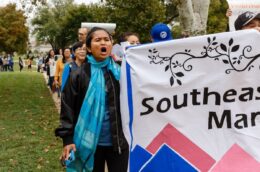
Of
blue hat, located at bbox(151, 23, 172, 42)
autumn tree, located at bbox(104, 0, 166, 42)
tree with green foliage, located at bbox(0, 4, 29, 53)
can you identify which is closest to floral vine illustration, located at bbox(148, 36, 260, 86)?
blue hat, located at bbox(151, 23, 172, 42)

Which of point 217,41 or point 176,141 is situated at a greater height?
point 217,41

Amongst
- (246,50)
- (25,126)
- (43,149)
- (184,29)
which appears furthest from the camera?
(184,29)

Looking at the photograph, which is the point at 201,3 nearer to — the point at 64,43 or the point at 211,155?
the point at 211,155

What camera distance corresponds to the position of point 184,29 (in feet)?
37.5

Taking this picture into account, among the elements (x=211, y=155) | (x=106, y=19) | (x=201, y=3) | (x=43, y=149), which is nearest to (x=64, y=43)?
(x=106, y=19)

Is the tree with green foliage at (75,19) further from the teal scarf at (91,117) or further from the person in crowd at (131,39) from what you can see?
the teal scarf at (91,117)

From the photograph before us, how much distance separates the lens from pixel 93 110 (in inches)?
138

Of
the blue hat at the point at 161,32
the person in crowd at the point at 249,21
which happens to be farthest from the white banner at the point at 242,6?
the person in crowd at the point at 249,21

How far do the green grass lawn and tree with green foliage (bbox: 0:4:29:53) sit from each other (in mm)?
51059

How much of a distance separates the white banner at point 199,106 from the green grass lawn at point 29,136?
2948 mm

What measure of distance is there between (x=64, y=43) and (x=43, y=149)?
60.9 m

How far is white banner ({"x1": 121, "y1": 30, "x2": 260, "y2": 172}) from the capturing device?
3432 mm

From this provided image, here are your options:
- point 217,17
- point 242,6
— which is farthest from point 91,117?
point 217,17

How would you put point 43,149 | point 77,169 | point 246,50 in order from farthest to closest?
point 43,149 → point 77,169 → point 246,50
